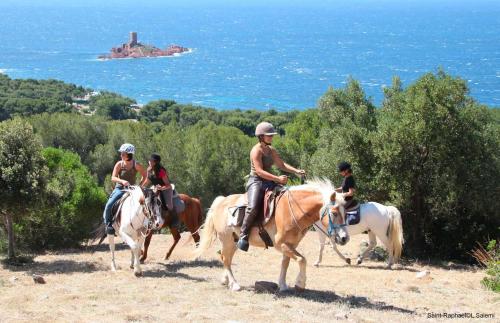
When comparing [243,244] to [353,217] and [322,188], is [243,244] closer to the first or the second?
[322,188]

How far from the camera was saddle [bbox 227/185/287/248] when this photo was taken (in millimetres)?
11078

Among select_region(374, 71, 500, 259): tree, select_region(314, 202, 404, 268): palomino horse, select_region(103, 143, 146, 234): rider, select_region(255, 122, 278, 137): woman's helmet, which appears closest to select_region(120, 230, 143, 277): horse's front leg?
select_region(103, 143, 146, 234): rider

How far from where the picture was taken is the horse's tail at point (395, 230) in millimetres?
16172

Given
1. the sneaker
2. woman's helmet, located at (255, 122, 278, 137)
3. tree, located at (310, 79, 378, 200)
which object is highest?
tree, located at (310, 79, 378, 200)

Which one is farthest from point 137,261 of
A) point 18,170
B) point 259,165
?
point 18,170

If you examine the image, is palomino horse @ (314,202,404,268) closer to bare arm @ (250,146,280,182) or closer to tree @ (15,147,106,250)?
bare arm @ (250,146,280,182)

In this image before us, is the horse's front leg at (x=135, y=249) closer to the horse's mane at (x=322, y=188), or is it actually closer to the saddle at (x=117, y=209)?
the saddle at (x=117, y=209)

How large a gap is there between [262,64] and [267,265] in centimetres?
15894

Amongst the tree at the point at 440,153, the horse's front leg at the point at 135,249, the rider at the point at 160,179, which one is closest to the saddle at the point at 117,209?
the horse's front leg at the point at 135,249

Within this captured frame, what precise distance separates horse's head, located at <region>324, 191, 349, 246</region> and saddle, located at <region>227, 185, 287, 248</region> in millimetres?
1151

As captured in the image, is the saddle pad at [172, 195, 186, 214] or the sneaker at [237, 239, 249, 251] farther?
the saddle pad at [172, 195, 186, 214]

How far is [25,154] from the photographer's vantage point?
15359 millimetres

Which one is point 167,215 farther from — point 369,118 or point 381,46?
point 381,46

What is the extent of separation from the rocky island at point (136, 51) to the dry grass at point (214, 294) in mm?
176749
